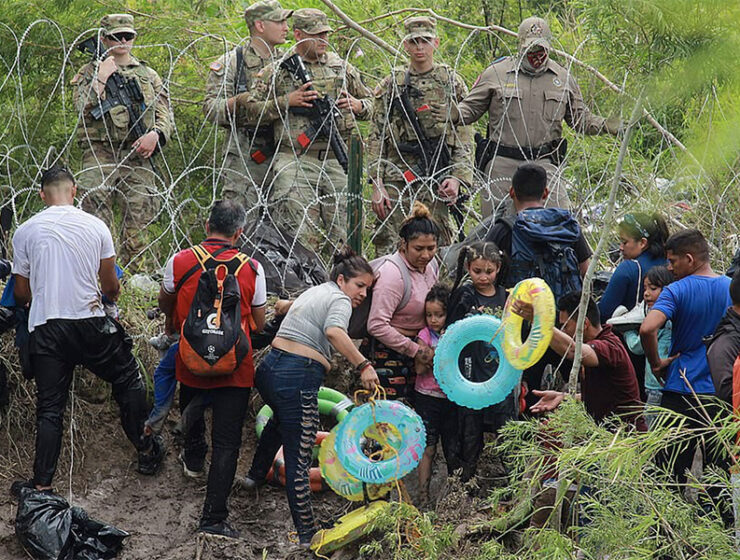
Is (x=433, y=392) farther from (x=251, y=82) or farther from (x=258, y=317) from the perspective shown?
(x=251, y=82)

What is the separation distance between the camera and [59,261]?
5.56m

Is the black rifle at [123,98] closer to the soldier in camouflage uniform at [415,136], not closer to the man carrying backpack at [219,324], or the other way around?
the soldier in camouflage uniform at [415,136]

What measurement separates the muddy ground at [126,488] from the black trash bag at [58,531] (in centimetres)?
19

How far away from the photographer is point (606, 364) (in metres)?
5.23

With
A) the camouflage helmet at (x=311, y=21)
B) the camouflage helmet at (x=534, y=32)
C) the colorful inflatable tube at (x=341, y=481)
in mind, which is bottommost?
the colorful inflatable tube at (x=341, y=481)

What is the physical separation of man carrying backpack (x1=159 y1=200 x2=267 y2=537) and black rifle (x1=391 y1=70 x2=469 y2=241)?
191cm

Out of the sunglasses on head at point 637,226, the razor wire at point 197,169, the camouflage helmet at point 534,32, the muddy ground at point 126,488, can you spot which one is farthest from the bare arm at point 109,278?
the camouflage helmet at point 534,32

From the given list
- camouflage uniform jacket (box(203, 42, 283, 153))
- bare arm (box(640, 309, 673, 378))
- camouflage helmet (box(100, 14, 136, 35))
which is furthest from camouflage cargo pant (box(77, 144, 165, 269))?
bare arm (box(640, 309, 673, 378))

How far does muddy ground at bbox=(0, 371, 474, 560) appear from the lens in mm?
5941

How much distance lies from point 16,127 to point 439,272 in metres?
3.75

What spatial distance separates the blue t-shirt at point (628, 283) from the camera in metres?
5.87

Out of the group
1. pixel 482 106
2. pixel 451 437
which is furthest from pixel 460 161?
pixel 451 437

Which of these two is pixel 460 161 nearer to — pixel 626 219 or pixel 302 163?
pixel 302 163

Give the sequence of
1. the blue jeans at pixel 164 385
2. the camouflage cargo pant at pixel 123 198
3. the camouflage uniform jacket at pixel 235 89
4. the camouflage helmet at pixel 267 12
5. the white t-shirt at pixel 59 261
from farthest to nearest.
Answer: the camouflage cargo pant at pixel 123 198 → the camouflage helmet at pixel 267 12 → the camouflage uniform jacket at pixel 235 89 → the blue jeans at pixel 164 385 → the white t-shirt at pixel 59 261
